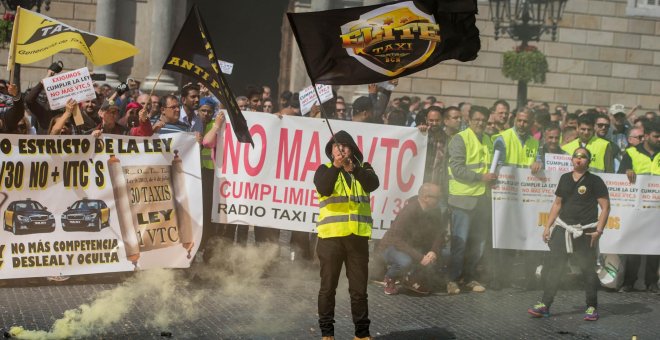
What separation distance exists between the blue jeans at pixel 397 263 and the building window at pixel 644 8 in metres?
14.6

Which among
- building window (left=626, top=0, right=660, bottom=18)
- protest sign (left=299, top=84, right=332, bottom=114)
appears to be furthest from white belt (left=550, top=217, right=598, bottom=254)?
building window (left=626, top=0, right=660, bottom=18)

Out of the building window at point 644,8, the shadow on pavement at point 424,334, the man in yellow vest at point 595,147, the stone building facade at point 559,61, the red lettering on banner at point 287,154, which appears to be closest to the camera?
the shadow on pavement at point 424,334

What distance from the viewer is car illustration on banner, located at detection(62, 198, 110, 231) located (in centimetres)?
903

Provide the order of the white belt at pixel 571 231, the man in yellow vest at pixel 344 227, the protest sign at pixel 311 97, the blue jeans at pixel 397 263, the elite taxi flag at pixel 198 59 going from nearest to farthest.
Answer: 1. the man in yellow vest at pixel 344 227
2. the elite taxi flag at pixel 198 59
3. the white belt at pixel 571 231
4. the blue jeans at pixel 397 263
5. the protest sign at pixel 311 97

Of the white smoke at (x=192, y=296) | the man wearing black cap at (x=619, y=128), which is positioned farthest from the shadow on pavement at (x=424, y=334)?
the man wearing black cap at (x=619, y=128)

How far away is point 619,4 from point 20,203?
1687 cm

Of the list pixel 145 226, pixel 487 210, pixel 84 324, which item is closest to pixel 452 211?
pixel 487 210

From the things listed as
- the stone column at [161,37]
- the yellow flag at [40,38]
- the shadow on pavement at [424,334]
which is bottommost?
the shadow on pavement at [424,334]

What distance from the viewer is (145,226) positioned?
9.34 meters

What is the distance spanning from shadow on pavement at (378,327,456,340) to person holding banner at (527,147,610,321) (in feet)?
4.13

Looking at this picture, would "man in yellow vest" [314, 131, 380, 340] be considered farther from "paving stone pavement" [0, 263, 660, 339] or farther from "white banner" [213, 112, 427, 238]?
"white banner" [213, 112, 427, 238]

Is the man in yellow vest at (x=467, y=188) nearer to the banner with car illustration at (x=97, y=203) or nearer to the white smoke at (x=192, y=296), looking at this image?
the white smoke at (x=192, y=296)

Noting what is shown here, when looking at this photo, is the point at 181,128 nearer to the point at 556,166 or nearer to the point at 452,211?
the point at 452,211

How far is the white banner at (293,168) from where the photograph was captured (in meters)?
10.1
